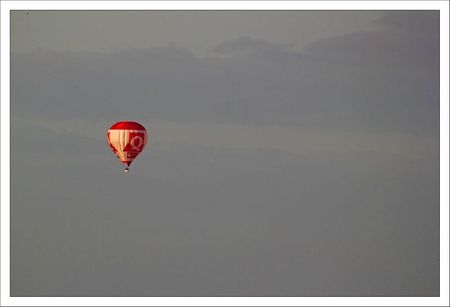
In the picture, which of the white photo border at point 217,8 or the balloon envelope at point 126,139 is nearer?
the white photo border at point 217,8

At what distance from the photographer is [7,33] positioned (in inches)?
724

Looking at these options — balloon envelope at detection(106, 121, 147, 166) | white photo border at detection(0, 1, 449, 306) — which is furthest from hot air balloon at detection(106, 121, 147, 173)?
white photo border at detection(0, 1, 449, 306)

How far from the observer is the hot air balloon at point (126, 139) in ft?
92.5

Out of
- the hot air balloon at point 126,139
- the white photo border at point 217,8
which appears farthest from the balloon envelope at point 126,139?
the white photo border at point 217,8

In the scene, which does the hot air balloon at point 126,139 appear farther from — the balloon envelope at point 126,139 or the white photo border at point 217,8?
the white photo border at point 217,8

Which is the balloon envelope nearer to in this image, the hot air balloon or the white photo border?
the hot air balloon

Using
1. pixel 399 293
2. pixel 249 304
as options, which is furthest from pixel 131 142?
pixel 399 293

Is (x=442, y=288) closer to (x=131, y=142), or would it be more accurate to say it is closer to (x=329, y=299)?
(x=329, y=299)

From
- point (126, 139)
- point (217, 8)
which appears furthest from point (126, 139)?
point (217, 8)

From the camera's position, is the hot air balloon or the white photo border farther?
the hot air balloon

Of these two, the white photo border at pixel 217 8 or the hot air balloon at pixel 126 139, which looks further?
the hot air balloon at pixel 126 139

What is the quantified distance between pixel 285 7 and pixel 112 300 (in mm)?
5235

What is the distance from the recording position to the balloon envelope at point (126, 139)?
92.5 ft

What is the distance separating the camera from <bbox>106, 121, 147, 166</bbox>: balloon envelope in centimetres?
2819
